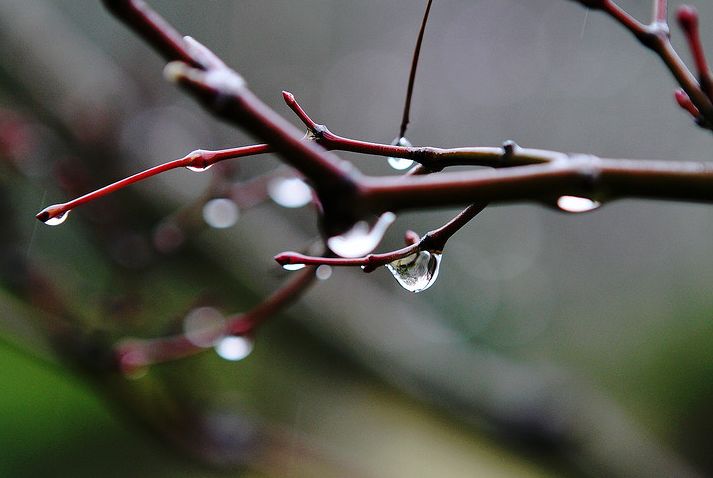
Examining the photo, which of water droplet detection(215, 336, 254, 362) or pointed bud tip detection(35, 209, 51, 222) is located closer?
pointed bud tip detection(35, 209, 51, 222)

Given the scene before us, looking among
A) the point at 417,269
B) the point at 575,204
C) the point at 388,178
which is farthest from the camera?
the point at 417,269

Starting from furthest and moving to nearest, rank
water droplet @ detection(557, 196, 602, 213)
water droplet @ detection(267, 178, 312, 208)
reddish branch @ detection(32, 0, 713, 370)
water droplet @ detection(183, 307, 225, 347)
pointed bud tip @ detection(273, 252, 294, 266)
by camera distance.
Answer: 1. water droplet @ detection(183, 307, 225, 347)
2. water droplet @ detection(267, 178, 312, 208)
3. pointed bud tip @ detection(273, 252, 294, 266)
4. water droplet @ detection(557, 196, 602, 213)
5. reddish branch @ detection(32, 0, 713, 370)

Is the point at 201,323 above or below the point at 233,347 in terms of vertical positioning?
above

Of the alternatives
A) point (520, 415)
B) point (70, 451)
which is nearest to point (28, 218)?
point (70, 451)

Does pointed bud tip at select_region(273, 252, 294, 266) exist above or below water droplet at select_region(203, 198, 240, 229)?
below

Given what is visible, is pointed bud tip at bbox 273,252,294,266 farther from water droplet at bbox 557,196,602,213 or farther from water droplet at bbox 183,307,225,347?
water droplet at bbox 183,307,225,347

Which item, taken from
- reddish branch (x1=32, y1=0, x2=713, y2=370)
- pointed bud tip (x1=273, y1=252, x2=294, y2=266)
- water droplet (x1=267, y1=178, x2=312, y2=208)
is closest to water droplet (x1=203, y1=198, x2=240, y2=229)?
water droplet (x1=267, y1=178, x2=312, y2=208)

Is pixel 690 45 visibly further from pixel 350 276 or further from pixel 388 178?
pixel 350 276

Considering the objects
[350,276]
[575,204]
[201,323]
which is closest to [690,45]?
[575,204]
